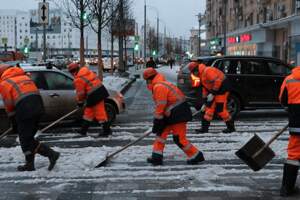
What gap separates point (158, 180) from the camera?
25.0 feet

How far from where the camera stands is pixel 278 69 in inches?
582

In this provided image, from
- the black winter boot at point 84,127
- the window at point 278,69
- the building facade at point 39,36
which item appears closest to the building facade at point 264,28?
the window at point 278,69

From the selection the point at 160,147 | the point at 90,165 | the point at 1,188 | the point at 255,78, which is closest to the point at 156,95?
the point at 160,147

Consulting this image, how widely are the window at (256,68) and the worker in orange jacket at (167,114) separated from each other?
648 cm

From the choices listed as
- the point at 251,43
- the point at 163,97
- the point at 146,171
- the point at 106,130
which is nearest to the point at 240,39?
the point at 251,43

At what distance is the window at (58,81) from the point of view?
1241 cm

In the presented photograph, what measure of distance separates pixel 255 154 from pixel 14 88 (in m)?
3.45

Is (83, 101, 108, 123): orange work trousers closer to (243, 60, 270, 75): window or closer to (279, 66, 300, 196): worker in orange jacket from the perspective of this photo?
(243, 60, 270, 75): window

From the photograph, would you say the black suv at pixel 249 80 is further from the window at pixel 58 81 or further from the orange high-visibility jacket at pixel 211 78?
the window at pixel 58 81

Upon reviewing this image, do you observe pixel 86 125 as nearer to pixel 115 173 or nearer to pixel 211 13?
pixel 115 173

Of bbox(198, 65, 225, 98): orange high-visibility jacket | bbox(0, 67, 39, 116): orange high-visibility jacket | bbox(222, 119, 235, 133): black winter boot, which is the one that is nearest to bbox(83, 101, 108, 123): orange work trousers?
bbox(198, 65, 225, 98): orange high-visibility jacket

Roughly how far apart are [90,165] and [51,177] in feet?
2.70

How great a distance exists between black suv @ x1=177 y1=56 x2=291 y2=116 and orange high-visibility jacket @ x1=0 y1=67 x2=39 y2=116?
697cm

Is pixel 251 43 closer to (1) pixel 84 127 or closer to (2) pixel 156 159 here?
(1) pixel 84 127
